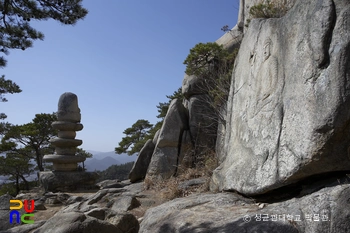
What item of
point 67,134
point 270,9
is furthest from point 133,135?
point 270,9

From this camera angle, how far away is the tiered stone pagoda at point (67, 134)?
1193cm

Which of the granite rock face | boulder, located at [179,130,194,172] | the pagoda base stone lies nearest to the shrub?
the granite rock face

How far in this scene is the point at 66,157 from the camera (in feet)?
38.9

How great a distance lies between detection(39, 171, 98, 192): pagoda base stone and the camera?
11.3 metres

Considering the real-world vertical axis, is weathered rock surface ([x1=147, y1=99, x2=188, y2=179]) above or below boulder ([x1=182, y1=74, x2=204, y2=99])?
below

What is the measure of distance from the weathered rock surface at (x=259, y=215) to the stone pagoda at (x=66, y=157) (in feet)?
25.9

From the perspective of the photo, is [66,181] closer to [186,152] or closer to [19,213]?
[19,213]

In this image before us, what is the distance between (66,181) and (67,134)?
6.64 feet

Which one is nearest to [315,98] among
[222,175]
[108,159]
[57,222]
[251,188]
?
[251,188]

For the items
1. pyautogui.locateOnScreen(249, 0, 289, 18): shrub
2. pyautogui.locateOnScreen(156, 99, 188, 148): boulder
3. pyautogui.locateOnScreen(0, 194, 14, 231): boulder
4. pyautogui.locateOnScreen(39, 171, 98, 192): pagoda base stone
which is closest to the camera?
pyautogui.locateOnScreen(0, 194, 14, 231): boulder

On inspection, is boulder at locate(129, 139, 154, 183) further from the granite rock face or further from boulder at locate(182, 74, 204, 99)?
the granite rock face

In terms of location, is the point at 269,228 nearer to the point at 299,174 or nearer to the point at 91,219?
the point at 299,174

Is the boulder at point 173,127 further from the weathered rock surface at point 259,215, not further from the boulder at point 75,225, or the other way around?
the boulder at point 75,225

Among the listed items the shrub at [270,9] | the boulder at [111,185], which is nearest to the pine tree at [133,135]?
the boulder at [111,185]
